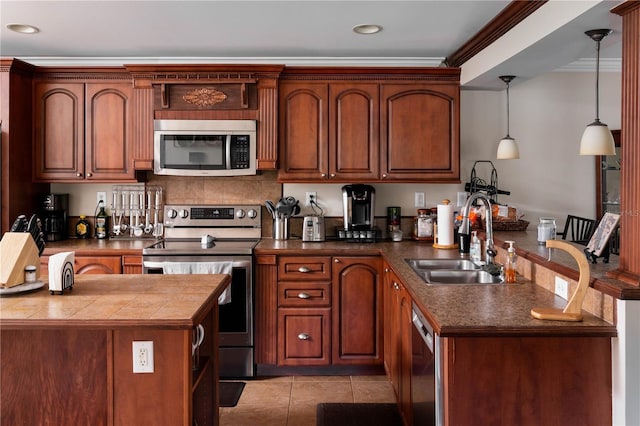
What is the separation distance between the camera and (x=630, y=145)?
1985 mm

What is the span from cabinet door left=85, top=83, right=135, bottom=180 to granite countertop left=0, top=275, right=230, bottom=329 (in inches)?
66.8

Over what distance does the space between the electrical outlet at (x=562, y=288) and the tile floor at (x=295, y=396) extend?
1.50 meters

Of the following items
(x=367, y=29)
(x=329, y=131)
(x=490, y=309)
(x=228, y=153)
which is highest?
(x=367, y=29)

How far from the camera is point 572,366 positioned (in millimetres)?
1849

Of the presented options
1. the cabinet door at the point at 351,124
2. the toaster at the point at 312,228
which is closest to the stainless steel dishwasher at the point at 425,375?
the toaster at the point at 312,228

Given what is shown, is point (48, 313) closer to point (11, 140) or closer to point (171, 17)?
point (171, 17)

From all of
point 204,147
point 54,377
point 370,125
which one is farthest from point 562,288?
point 204,147

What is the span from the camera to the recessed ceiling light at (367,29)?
3.48 meters

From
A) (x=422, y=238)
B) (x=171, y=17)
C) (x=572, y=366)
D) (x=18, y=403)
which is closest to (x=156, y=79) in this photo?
(x=171, y=17)

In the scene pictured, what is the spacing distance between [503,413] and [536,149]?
3120 mm

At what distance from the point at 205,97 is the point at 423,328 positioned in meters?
2.61

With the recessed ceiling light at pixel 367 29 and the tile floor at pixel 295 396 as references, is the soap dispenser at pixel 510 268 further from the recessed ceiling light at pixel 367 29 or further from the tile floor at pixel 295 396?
the recessed ceiling light at pixel 367 29

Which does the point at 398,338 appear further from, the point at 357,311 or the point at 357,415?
the point at 357,311

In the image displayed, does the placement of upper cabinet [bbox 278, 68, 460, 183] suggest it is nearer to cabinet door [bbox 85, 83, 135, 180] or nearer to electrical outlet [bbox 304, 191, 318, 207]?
electrical outlet [bbox 304, 191, 318, 207]
